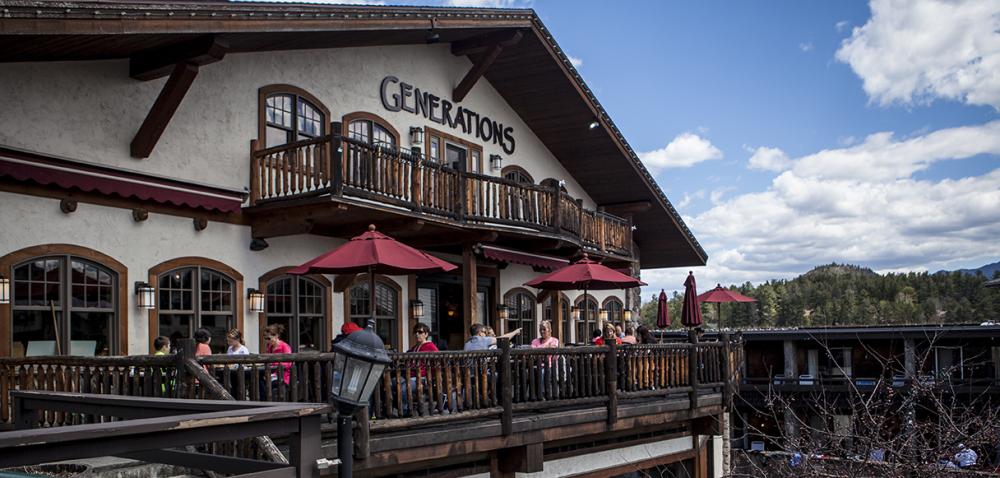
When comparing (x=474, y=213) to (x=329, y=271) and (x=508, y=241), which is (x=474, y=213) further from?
(x=329, y=271)

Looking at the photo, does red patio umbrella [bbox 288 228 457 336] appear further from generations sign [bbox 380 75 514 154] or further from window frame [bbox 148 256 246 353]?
generations sign [bbox 380 75 514 154]

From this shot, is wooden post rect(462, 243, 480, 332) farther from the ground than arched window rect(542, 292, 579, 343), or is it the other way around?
wooden post rect(462, 243, 480, 332)

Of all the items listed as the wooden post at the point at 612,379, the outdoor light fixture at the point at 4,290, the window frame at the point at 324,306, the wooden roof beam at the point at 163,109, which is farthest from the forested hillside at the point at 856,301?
the outdoor light fixture at the point at 4,290

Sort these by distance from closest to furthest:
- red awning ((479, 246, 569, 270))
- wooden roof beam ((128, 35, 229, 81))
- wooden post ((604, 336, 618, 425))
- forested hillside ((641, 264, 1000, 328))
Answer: wooden roof beam ((128, 35, 229, 81)) < wooden post ((604, 336, 618, 425)) < red awning ((479, 246, 569, 270)) < forested hillside ((641, 264, 1000, 328))

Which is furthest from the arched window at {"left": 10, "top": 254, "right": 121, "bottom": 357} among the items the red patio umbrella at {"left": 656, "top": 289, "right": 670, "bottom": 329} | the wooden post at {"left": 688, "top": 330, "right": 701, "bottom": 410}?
the red patio umbrella at {"left": 656, "top": 289, "right": 670, "bottom": 329}

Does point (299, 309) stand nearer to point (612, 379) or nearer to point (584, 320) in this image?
point (612, 379)

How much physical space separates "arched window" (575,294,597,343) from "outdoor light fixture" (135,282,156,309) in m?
12.0

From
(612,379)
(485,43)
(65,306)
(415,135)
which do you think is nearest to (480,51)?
(485,43)

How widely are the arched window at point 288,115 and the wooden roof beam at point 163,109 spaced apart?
207 cm

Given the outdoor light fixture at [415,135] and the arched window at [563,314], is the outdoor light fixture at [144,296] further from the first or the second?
the arched window at [563,314]

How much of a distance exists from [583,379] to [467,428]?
7.29 ft

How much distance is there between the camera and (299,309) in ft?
47.0

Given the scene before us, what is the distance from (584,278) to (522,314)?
5.92 m

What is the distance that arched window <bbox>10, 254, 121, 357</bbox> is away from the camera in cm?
1083
